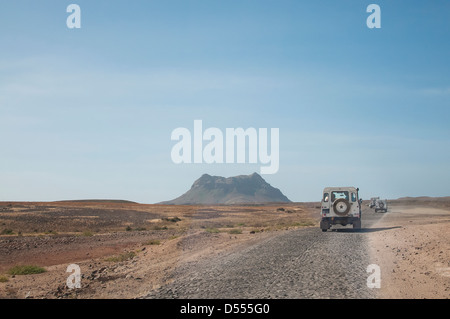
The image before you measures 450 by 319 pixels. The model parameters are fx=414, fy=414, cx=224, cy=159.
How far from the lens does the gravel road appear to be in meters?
10.5

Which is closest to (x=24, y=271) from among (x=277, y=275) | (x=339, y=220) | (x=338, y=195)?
(x=277, y=275)

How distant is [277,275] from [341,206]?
16.5 meters

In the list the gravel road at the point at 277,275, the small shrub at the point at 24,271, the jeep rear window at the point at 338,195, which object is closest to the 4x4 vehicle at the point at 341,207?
the jeep rear window at the point at 338,195

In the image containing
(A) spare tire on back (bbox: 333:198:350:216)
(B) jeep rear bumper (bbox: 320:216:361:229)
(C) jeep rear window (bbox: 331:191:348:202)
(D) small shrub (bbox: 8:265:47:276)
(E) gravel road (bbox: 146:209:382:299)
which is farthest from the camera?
(C) jeep rear window (bbox: 331:191:348:202)

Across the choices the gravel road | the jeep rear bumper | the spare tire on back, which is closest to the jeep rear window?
the spare tire on back

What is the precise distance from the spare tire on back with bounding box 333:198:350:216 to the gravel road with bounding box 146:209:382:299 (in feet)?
28.0

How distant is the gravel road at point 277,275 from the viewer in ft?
34.5

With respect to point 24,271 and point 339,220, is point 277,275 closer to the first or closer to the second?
point 24,271

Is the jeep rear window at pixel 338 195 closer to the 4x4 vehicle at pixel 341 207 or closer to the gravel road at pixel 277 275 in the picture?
the 4x4 vehicle at pixel 341 207

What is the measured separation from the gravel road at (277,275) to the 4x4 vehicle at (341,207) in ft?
28.2

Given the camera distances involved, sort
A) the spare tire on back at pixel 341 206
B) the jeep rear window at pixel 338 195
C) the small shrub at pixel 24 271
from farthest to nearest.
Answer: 1. the jeep rear window at pixel 338 195
2. the spare tire on back at pixel 341 206
3. the small shrub at pixel 24 271

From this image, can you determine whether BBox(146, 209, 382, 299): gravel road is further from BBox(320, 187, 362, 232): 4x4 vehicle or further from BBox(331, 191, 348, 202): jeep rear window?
BBox(331, 191, 348, 202): jeep rear window

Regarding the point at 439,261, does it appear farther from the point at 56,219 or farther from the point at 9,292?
the point at 56,219
